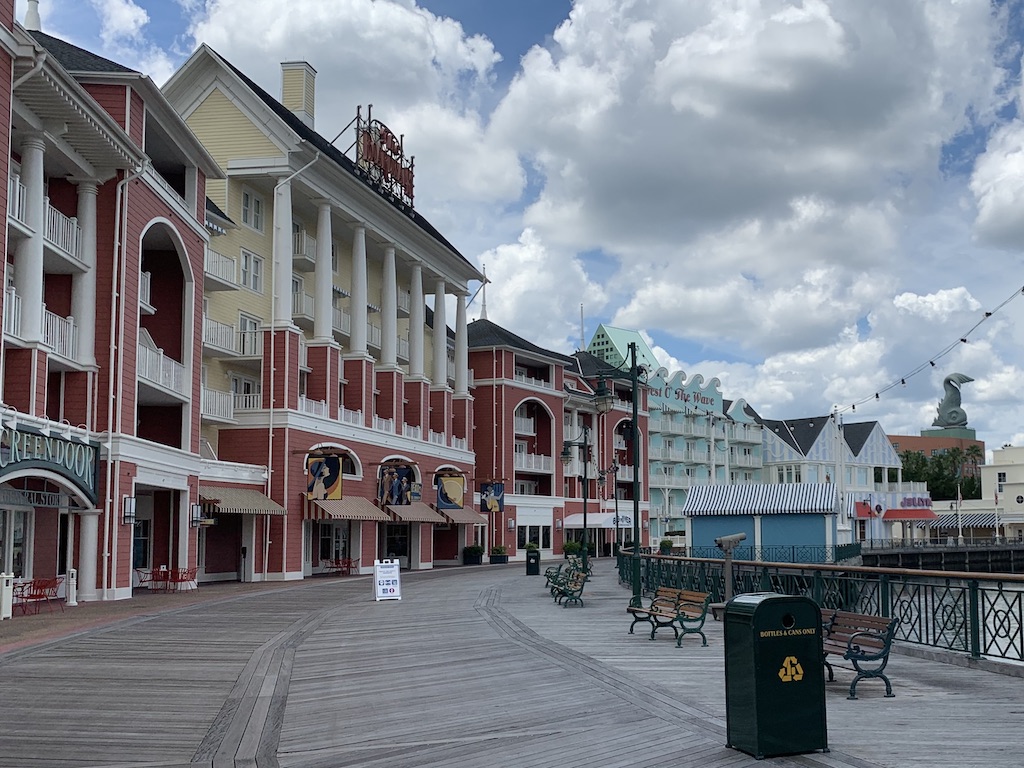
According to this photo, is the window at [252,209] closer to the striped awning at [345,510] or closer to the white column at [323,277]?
the white column at [323,277]

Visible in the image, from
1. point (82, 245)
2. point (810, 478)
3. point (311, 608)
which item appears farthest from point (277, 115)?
point (810, 478)

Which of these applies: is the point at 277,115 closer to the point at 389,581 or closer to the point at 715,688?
the point at 389,581

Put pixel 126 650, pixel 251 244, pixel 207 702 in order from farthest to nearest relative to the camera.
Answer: pixel 251 244 → pixel 126 650 → pixel 207 702

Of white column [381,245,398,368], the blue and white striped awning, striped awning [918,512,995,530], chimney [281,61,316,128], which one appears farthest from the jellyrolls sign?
striped awning [918,512,995,530]

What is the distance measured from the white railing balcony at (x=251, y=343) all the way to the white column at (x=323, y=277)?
3.54 meters

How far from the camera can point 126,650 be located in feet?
52.9

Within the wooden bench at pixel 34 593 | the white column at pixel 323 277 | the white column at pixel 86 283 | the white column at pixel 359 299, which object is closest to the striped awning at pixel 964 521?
the white column at pixel 359 299

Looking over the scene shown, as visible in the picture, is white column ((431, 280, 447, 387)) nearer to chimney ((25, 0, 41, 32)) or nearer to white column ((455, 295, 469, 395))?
white column ((455, 295, 469, 395))

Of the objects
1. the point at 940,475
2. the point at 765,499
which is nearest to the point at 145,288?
the point at 765,499

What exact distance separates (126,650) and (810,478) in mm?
88988

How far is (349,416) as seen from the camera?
149ft

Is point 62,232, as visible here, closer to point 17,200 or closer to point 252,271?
point 17,200

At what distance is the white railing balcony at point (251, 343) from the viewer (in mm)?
40875

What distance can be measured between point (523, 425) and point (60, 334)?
43533 millimetres
